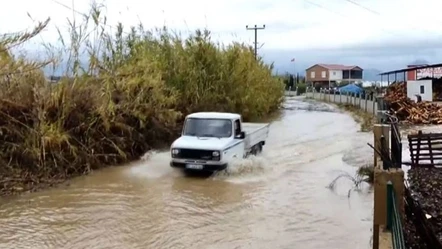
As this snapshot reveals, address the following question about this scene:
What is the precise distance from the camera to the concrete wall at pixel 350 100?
122 ft

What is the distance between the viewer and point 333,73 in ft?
388

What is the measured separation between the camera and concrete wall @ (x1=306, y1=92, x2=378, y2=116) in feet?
122

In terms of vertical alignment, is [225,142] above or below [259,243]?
above

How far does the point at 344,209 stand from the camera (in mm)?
11453

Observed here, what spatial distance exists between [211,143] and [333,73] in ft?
349

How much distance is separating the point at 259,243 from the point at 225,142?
246 inches

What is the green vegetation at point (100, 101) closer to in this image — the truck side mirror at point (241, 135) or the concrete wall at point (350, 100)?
the truck side mirror at point (241, 135)

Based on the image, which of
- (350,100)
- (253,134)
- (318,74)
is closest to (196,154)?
(253,134)

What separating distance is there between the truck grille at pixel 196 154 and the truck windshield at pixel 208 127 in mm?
1148

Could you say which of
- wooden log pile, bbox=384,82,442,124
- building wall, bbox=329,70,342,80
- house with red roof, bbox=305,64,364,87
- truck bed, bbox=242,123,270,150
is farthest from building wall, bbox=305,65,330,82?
truck bed, bbox=242,123,270,150

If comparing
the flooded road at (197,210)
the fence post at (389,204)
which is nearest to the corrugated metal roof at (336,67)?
the flooded road at (197,210)

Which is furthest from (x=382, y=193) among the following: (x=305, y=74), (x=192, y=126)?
(x=305, y=74)

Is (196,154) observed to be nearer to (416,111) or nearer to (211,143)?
(211,143)

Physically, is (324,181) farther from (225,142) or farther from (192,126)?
(192,126)
